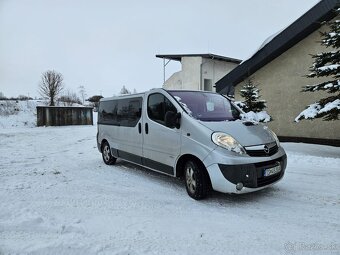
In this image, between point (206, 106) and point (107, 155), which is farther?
point (107, 155)

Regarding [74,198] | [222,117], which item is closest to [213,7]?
[222,117]

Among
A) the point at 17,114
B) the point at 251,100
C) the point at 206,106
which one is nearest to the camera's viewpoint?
the point at 206,106

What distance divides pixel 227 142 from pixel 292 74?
30.0 ft

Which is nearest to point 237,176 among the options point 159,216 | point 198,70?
point 159,216

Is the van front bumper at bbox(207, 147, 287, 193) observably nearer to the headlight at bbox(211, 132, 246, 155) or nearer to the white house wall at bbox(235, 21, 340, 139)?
the headlight at bbox(211, 132, 246, 155)

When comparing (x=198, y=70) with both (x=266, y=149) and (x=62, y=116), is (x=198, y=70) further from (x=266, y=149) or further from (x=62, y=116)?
(x=266, y=149)

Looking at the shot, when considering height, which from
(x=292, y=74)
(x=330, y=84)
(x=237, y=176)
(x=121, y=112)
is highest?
(x=292, y=74)

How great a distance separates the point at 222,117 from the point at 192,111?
0.58 m

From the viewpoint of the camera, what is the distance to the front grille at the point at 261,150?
4.39m

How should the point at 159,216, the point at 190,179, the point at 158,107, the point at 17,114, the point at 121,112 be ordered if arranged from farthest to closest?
the point at 17,114 < the point at 121,112 < the point at 158,107 < the point at 190,179 < the point at 159,216

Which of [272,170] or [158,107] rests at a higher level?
[158,107]

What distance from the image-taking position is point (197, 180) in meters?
4.59

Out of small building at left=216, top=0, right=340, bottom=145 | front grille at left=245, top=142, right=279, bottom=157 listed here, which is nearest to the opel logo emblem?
front grille at left=245, top=142, right=279, bottom=157

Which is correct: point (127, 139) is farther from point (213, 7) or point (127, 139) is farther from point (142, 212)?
point (213, 7)
